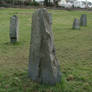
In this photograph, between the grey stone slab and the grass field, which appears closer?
the grass field

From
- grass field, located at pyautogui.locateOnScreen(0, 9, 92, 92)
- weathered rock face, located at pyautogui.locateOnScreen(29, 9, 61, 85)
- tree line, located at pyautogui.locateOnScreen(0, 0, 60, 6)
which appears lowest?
grass field, located at pyautogui.locateOnScreen(0, 9, 92, 92)

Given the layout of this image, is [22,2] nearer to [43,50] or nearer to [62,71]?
[62,71]

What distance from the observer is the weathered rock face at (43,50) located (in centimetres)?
451

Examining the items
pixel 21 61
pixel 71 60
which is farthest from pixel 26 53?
pixel 71 60

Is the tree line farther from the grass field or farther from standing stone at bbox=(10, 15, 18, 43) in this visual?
the grass field

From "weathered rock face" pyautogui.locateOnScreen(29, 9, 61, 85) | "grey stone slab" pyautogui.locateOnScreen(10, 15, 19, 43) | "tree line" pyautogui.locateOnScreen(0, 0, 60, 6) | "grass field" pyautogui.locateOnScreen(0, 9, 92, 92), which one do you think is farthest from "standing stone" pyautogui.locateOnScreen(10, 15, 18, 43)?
A: "tree line" pyautogui.locateOnScreen(0, 0, 60, 6)

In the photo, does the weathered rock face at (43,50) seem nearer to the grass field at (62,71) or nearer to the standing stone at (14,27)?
the grass field at (62,71)

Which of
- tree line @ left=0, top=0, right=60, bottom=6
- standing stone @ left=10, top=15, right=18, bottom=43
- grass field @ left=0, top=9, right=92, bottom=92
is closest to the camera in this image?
grass field @ left=0, top=9, right=92, bottom=92

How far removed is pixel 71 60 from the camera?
273 inches

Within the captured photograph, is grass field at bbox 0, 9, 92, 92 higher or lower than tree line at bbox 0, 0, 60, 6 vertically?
lower

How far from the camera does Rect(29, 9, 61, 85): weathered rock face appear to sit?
14.8 ft

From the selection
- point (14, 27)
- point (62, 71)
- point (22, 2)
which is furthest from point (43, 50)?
point (22, 2)

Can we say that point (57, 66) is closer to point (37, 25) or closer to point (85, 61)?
point (37, 25)

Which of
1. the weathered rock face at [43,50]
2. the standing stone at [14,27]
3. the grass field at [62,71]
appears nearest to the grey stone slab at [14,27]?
the standing stone at [14,27]
